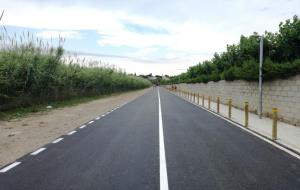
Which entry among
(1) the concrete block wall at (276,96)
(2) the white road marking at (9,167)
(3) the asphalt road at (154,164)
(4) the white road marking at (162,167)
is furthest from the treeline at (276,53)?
(2) the white road marking at (9,167)

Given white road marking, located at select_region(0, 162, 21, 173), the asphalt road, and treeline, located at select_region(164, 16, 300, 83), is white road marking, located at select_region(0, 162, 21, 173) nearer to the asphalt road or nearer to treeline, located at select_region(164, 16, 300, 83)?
the asphalt road

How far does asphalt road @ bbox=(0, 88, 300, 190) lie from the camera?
7.83 metres

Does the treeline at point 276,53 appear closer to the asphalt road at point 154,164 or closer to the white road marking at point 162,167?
the asphalt road at point 154,164

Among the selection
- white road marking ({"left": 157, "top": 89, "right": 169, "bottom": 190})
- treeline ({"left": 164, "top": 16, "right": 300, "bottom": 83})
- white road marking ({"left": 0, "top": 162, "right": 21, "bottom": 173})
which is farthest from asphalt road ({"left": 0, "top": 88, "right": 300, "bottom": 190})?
treeline ({"left": 164, "top": 16, "right": 300, "bottom": 83})

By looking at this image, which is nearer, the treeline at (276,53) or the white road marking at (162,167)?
the white road marking at (162,167)

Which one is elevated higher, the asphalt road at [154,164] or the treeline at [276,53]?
the treeline at [276,53]

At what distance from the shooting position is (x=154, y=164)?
382 inches

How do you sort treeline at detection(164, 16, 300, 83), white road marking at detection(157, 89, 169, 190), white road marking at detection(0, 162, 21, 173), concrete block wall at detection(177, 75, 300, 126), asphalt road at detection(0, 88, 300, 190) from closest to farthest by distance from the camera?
white road marking at detection(157, 89, 169, 190), asphalt road at detection(0, 88, 300, 190), white road marking at detection(0, 162, 21, 173), concrete block wall at detection(177, 75, 300, 126), treeline at detection(164, 16, 300, 83)

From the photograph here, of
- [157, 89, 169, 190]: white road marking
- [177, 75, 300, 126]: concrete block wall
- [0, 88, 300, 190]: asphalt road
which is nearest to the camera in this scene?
[157, 89, 169, 190]: white road marking

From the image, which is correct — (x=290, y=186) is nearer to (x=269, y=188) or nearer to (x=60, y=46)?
(x=269, y=188)

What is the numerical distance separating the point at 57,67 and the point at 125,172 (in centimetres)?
2668

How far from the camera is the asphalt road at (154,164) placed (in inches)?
308

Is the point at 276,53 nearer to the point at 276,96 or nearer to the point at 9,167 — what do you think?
the point at 276,96

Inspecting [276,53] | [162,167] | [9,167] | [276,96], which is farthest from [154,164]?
[276,53]
